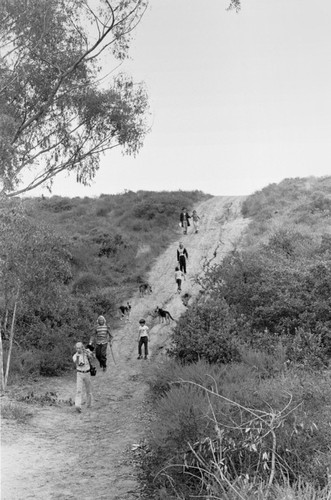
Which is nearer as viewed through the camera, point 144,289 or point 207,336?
point 207,336

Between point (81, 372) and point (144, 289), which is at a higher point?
point (144, 289)

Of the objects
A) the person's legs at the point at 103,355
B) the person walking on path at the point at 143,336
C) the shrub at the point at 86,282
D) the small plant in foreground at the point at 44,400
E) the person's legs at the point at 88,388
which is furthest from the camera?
the shrub at the point at 86,282

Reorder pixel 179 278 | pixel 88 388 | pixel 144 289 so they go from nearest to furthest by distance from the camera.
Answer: pixel 88 388 < pixel 179 278 < pixel 144 289

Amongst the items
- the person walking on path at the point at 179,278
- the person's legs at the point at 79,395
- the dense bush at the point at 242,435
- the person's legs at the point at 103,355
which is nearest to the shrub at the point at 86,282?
the person walking on path at the point at 179,278

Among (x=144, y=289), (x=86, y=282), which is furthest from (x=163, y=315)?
(x=86, y=282)

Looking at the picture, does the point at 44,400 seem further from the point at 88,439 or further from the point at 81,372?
the point at 88,439

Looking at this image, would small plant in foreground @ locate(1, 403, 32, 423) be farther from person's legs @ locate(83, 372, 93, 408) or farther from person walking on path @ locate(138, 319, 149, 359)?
person walking on path @ locate(138, 319, 149, 359)

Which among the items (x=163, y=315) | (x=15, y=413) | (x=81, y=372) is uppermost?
(x=163, y=315)

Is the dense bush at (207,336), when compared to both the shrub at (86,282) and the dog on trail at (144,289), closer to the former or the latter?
the dog on trail at (144,289)

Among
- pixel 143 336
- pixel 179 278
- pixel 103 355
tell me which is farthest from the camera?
pixel 179 278

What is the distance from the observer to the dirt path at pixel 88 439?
7936mm

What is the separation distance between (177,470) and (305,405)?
2.66m

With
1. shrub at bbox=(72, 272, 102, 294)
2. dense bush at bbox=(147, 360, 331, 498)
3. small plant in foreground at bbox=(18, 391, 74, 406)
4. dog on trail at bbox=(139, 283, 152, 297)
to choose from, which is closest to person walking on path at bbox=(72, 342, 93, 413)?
small plant in foreground at bbox=(18, 391, 74, 406)

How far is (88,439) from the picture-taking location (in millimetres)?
10367
